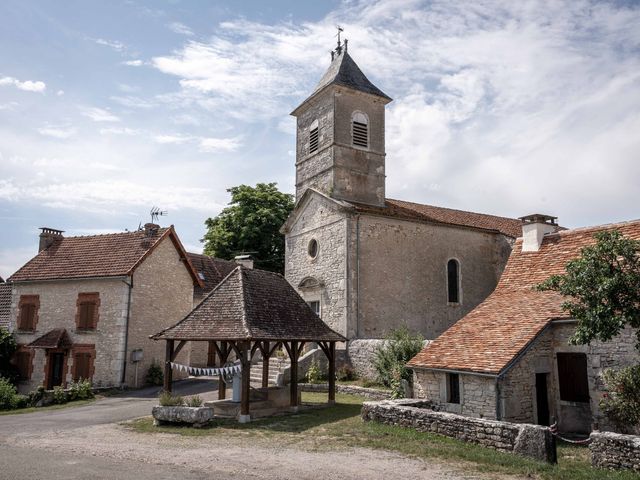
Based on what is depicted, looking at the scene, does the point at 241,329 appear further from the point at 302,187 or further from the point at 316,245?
the point at 302,187

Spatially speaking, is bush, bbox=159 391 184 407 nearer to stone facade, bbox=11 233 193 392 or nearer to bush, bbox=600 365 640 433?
stone facade, bbox=11 233 193 392

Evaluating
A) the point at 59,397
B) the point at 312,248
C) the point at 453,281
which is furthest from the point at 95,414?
the point at 453,281

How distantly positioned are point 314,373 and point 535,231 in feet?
30.3

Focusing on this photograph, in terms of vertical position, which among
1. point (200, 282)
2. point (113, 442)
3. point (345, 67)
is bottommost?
point (113, 442)

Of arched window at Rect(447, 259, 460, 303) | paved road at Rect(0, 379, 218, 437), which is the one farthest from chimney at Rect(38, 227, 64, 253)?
arched window at Rect(447, 259, 460, 303)

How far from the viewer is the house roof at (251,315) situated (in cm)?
1324

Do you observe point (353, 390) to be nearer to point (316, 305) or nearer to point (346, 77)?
point (316, 305)

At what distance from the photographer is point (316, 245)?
23141mm

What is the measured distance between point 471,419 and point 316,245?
13719mm

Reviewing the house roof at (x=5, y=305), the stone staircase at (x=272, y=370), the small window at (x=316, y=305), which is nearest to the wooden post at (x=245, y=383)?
the stone staircase at (x=272, y=370)

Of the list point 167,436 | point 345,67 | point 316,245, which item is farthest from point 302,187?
point 167,436

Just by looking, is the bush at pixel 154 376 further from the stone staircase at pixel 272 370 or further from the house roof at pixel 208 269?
the house roof at pixel 208 269

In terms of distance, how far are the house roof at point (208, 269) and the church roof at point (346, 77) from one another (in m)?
10.6

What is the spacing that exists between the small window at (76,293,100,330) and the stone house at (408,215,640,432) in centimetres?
1415
